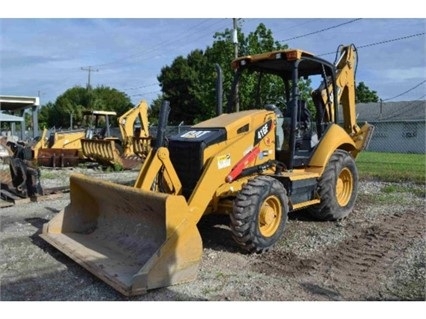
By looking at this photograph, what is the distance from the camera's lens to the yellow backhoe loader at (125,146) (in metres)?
15.4

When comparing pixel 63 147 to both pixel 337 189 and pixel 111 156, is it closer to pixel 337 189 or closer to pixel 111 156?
pixel 111 156

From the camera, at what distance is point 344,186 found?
749cm

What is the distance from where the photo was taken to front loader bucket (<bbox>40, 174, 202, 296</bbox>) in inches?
169

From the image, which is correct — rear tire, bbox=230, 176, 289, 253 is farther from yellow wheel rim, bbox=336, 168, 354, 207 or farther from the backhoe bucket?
the backhoe bucket

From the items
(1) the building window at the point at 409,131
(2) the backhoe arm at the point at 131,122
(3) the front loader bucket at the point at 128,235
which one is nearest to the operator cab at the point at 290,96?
(3) the front loader bucket at the point at 128,235

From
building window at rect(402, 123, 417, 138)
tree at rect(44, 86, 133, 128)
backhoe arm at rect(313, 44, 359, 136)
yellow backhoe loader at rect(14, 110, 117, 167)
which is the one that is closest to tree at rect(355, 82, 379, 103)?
building window at rect(402, 123, 417, 138)

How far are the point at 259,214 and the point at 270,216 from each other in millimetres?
266

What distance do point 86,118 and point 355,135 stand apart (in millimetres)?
16394

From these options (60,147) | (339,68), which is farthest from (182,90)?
(339,68)

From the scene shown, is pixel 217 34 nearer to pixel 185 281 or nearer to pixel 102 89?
pixel 185 281

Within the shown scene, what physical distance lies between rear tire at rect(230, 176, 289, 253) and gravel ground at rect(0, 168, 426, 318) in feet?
0.64

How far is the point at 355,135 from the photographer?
8289mm

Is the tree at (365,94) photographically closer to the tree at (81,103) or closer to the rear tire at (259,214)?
the tree at (81,103)

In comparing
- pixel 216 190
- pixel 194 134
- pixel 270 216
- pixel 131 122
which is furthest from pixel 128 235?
pixel 131 122
